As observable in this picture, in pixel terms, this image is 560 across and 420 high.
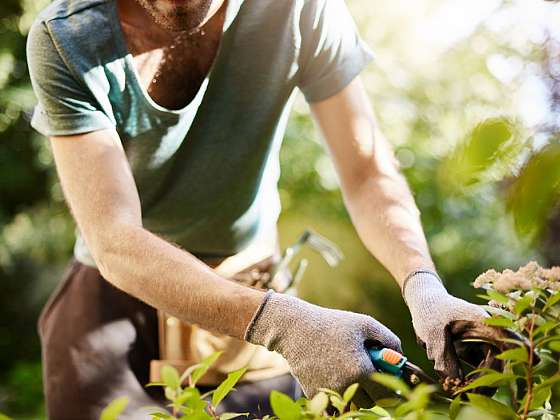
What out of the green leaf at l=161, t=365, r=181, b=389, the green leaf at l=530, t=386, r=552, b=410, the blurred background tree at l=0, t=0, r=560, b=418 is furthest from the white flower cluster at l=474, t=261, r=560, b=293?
the blurred background tree at l=0, t=0, r=560, b=418

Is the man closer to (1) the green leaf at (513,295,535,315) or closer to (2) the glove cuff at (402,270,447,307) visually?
(2) the glove cuff at (402,270,447,307)

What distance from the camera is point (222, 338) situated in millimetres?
1799

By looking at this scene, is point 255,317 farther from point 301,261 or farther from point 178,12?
point 301,261

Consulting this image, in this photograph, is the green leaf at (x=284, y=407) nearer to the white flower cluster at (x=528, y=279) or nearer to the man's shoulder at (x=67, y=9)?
the white flower cluster at (x=528, y=279)

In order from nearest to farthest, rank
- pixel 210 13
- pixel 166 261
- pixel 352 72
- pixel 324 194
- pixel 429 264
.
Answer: pixel 166 261 < pixel 429 264 < pixel 210 13 < pixel 352 72 < pixel 324 194

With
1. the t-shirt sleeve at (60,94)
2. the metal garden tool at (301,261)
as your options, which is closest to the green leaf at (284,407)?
the t-shirt sleeve at (60,94)

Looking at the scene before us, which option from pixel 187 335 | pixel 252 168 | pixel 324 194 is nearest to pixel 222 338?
pixel 187 335

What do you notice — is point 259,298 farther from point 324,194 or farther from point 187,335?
point 324,194

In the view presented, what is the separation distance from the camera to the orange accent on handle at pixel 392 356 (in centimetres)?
106

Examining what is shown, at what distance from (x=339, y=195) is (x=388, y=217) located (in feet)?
7.99

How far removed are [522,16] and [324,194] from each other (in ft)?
9.68

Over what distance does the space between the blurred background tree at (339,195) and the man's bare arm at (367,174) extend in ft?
5.25

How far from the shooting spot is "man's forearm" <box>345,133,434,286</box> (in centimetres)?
142

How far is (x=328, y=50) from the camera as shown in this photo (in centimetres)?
162
